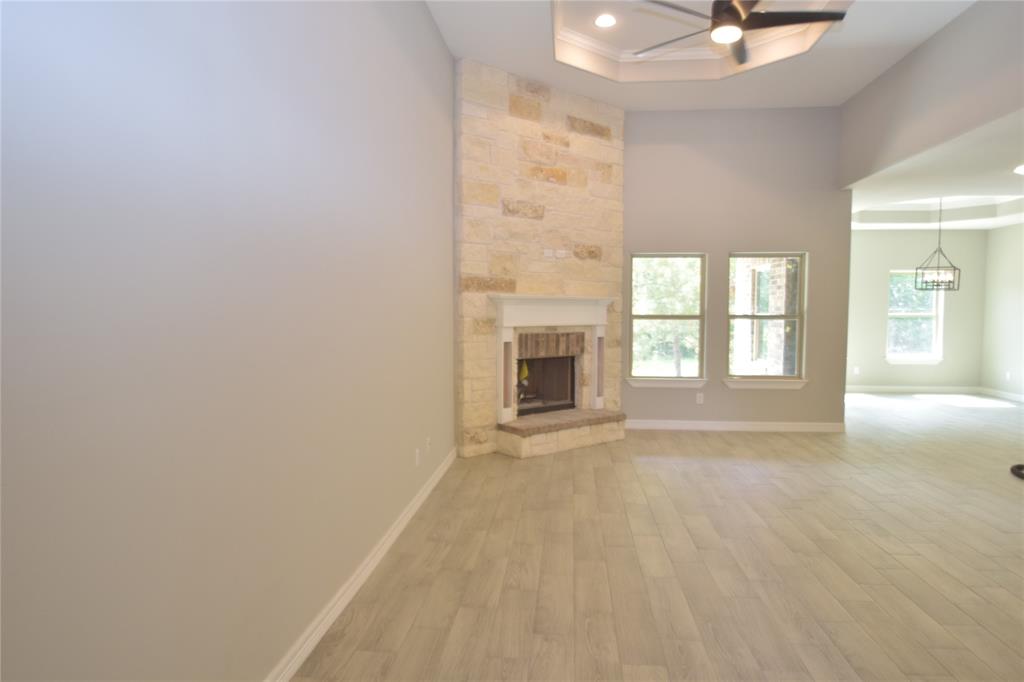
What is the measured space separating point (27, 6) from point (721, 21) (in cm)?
343

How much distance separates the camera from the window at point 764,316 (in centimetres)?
585

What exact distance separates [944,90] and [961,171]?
118 centimetres

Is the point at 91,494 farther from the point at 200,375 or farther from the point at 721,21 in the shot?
the point at 721,21

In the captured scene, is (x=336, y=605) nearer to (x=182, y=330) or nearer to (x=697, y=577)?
(x=182, y=330)

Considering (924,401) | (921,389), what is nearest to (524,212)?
(924,401)

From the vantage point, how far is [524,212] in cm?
491

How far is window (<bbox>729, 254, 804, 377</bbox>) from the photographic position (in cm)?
585

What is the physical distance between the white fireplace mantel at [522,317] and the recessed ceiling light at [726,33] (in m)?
2.39

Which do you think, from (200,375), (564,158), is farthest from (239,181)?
(564,158)

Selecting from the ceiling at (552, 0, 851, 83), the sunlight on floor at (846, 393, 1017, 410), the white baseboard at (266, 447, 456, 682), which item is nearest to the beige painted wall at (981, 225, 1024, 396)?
the sunlight on floor at (846, 393, 1017, 410)

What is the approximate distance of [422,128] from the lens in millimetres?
3527

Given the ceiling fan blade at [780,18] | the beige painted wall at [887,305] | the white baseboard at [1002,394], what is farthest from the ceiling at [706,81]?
the white baseboard at [1002,394]

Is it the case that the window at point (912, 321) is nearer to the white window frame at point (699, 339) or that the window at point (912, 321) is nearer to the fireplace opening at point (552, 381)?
the white window frame at point (699, 339)

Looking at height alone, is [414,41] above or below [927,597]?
above
